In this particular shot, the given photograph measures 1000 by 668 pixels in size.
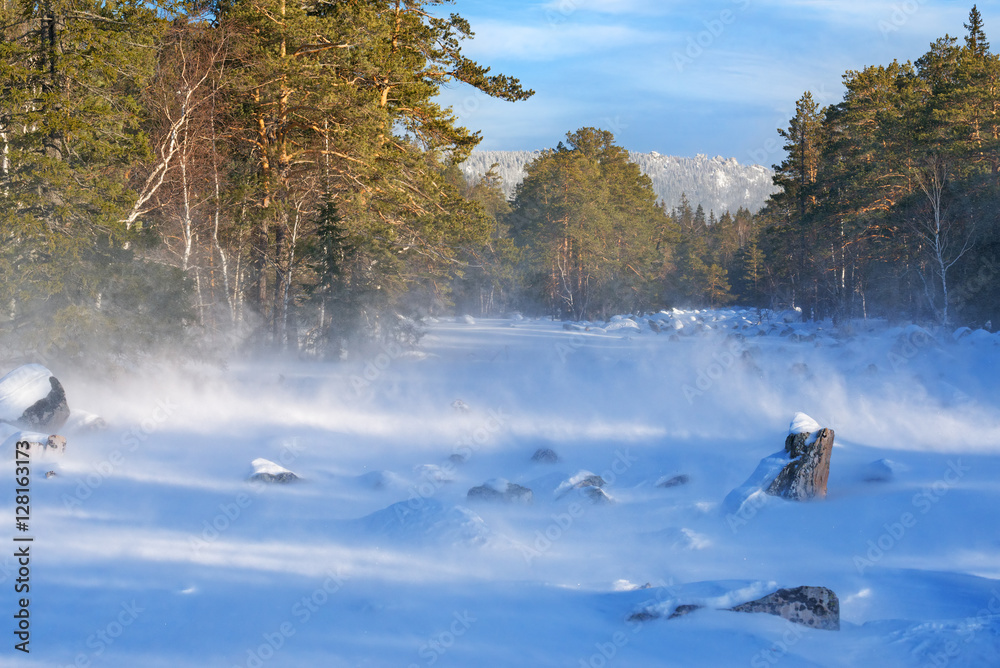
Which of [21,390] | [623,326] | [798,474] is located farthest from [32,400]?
[623,326]

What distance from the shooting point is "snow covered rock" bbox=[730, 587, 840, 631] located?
5066 mm

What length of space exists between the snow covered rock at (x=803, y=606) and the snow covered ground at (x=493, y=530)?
94mm

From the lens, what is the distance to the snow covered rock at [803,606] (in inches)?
199

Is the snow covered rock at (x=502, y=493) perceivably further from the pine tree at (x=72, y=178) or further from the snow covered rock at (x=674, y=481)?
the pine tree at (x=72, y=178)

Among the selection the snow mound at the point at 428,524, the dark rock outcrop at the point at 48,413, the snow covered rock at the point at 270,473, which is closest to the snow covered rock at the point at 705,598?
the snow mound at the point at 428,524

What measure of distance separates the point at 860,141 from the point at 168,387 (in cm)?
3691

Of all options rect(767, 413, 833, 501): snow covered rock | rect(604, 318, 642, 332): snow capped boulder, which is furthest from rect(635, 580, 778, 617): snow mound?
rect(604, 318, 642, 332): snow capped boulder

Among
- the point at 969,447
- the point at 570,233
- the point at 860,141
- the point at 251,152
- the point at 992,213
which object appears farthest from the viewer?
the point at 570,233

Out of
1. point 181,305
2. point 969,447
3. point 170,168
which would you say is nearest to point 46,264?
point 181,305

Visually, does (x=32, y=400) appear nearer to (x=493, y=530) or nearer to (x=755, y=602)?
(x=493, y=530)

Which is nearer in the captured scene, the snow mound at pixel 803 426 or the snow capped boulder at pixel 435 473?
the snow mound at pixel 803 426

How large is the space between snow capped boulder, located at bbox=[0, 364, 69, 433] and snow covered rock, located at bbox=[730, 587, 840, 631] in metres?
11.5

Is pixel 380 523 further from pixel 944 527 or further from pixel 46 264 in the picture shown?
pixel 46 264

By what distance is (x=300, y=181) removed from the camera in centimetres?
2105
